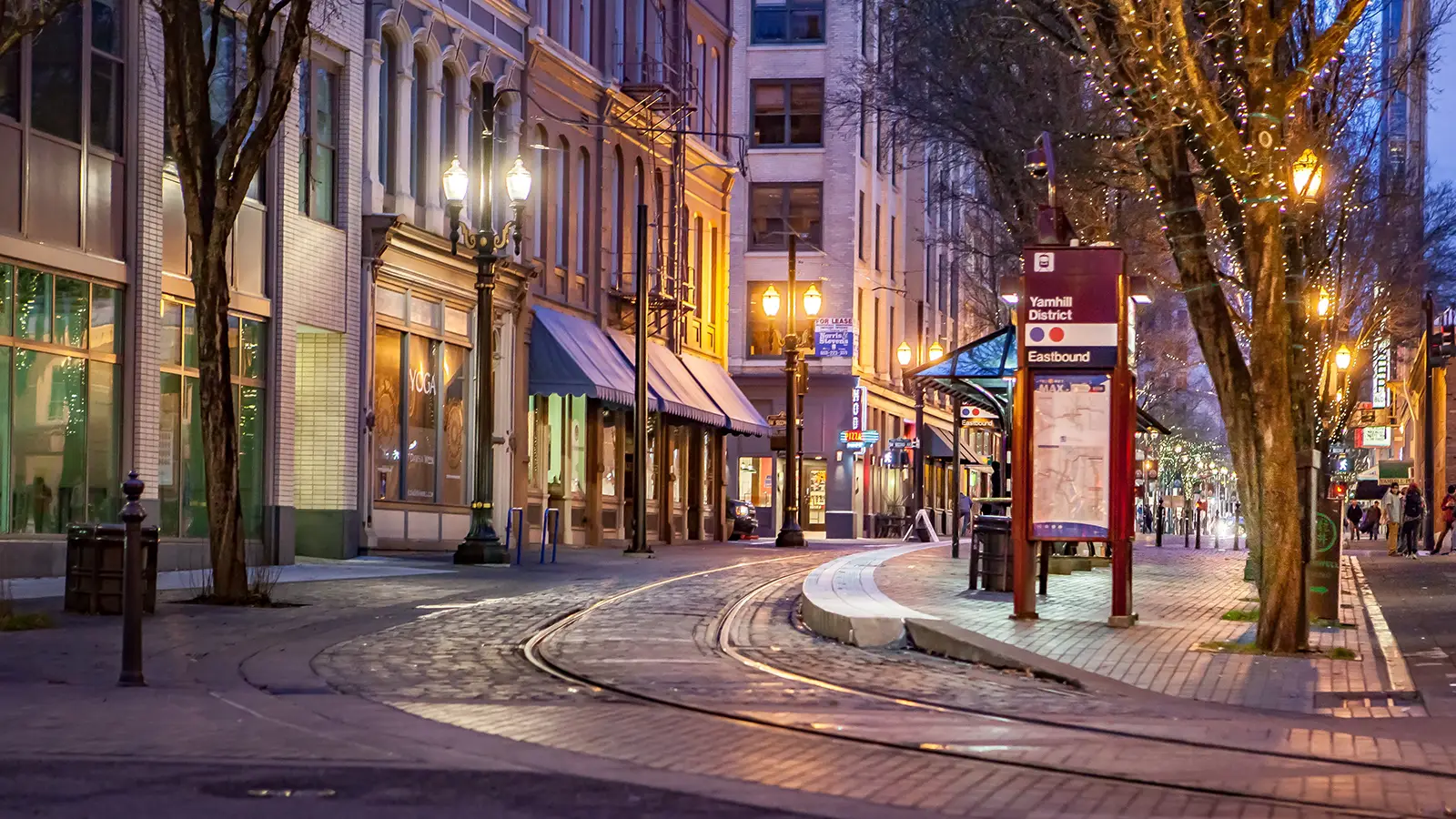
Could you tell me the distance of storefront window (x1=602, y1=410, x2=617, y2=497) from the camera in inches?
1641

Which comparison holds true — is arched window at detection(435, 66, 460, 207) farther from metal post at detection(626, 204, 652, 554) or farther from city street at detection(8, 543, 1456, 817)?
city street at detection(8, 543, 1456, 817)

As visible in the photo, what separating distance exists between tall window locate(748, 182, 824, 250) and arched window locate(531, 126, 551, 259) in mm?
28704

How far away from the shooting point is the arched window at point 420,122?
33000mm

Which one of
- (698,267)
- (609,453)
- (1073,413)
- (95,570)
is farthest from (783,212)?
(95,570)

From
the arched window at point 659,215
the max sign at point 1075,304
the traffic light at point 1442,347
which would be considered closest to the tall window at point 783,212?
the arched window at point 659,215

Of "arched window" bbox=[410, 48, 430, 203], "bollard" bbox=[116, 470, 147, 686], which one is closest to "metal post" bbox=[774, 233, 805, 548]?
"arched window" bbox=[410, 48, 430, 203]

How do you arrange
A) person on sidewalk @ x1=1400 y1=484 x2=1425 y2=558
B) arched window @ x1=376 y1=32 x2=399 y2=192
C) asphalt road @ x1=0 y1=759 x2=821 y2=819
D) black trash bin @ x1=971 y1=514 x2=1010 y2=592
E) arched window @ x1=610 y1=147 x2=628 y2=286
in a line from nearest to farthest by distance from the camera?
1. asphalt road @ x1=0 y1=759 x2=821 y2=819
2. black trash bin @ x1=971 y1=514 x2=1010 y2=592
3. arched window @ x1=376 y1=32 x2=399 y2=192
4. arched window @ x1=610 y1=147 x2=628 y2=286
5. person on sidewalk @ x1=1400 y1=484 x2=1425 y2=558

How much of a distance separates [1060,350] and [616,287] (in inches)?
1034

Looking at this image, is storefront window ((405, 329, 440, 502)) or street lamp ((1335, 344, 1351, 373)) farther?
street lamp ((1335, 344, 1351, 373))

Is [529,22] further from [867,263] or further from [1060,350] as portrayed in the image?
[867,263]

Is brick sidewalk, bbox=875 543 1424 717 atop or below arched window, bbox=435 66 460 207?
below

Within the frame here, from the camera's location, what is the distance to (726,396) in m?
48.4

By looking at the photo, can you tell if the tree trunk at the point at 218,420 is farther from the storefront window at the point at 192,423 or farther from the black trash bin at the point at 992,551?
the black trash bin at the point at 992,551

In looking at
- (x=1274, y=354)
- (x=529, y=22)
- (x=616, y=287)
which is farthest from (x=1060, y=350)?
(x=616, y=287)
